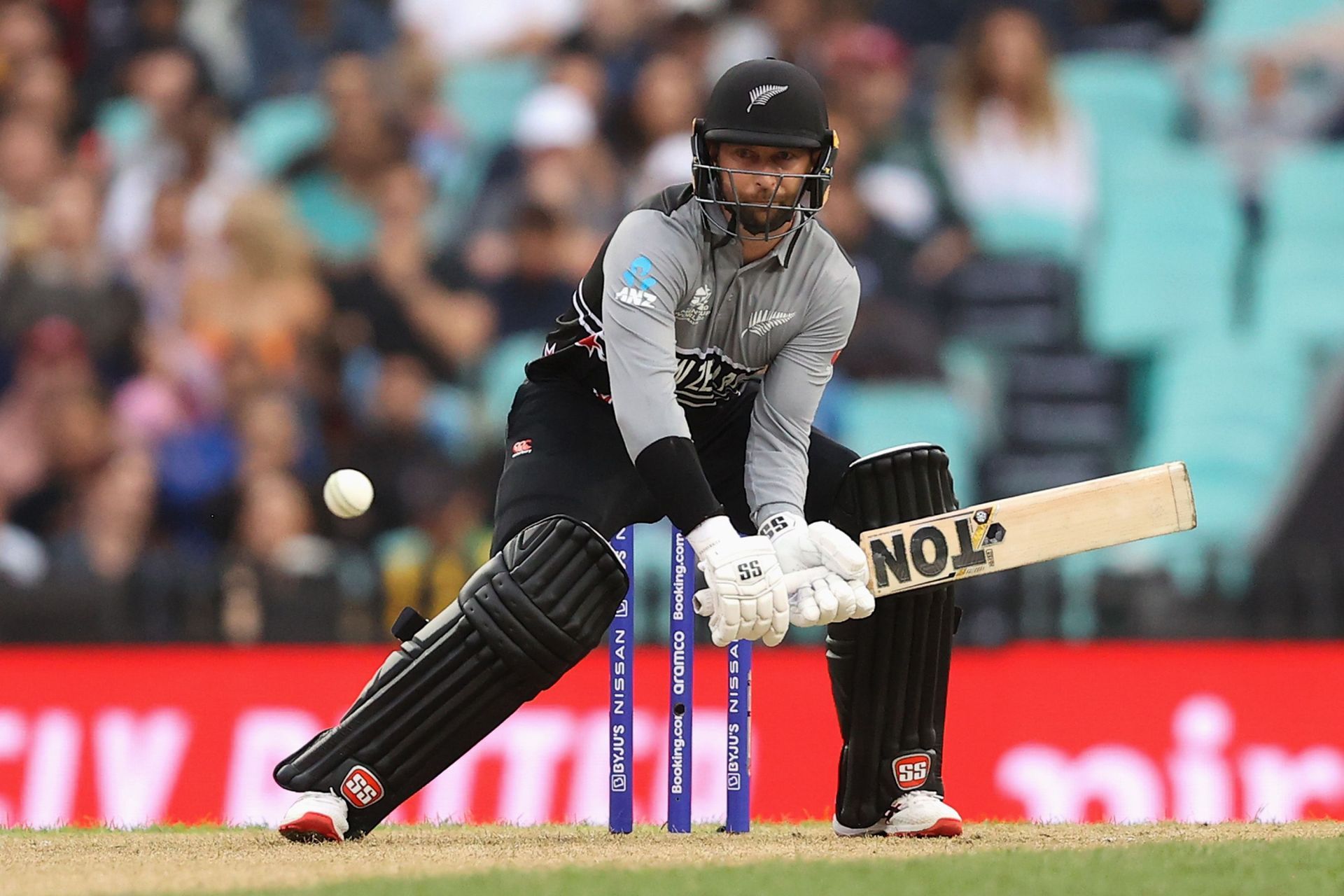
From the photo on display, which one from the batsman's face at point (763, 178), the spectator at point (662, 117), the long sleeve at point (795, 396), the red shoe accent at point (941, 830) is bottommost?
the red shoe accent at point (941, 830)

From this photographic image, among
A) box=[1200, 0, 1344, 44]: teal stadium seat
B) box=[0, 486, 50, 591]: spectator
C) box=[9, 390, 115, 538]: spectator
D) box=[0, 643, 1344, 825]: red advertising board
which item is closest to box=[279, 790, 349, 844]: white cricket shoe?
box=[0, 643, 1344, 825]: red advertising board

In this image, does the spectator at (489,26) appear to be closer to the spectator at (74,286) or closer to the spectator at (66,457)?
the spectator at (74,286)

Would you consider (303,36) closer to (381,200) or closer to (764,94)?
(381,200)

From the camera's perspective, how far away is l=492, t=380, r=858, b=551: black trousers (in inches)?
180

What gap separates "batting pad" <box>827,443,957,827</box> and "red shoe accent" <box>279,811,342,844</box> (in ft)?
4.26

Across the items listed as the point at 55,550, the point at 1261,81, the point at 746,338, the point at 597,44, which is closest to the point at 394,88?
the point at 597,44

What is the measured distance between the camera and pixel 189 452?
9.39 meters

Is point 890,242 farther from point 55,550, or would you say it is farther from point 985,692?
point 55,550

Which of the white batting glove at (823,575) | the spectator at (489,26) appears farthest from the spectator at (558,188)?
the white batting glove at (823,575)

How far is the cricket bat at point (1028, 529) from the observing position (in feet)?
14.6

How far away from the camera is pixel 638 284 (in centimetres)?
435

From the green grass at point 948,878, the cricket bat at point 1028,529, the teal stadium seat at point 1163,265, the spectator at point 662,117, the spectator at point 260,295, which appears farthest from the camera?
the teal stadium seat at point 1163,265

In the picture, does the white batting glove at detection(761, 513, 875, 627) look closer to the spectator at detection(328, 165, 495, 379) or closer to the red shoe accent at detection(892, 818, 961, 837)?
the red shoe accent at detection(892, 818, 961, 837)

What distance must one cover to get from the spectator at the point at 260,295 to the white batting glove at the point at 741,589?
5817 mm
